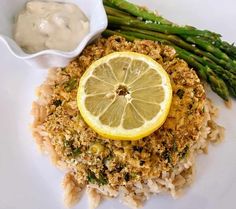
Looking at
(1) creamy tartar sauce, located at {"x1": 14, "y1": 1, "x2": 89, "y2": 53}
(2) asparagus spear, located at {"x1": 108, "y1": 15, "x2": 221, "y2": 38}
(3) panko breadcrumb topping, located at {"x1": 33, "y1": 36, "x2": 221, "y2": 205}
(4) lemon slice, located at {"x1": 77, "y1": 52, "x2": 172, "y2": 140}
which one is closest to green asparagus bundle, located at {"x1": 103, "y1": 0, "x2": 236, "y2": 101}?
(2) asparagus spear, located at {"x1": 108, "y1": 15, "x2": 221, "y2": 38}

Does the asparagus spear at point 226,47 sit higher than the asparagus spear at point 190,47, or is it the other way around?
the asparagus spear at point 226,47

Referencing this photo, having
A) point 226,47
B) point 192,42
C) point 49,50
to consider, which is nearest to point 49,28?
point 49,50

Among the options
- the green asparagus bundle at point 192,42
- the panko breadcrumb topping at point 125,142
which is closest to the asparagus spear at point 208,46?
the green asparagus bundle at point 192,42

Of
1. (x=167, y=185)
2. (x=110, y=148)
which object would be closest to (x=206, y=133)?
(x=167, y=185)

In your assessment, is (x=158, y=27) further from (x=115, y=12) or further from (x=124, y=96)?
(x=124, y=96)

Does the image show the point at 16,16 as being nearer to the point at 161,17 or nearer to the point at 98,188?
the point at 161,17

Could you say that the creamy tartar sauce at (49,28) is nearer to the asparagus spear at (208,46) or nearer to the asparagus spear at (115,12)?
the asparagus spear at (115,12)

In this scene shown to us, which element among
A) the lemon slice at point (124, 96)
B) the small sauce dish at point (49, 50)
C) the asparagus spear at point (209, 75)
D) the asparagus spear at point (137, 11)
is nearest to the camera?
the lemon slice at point (124, 96)
